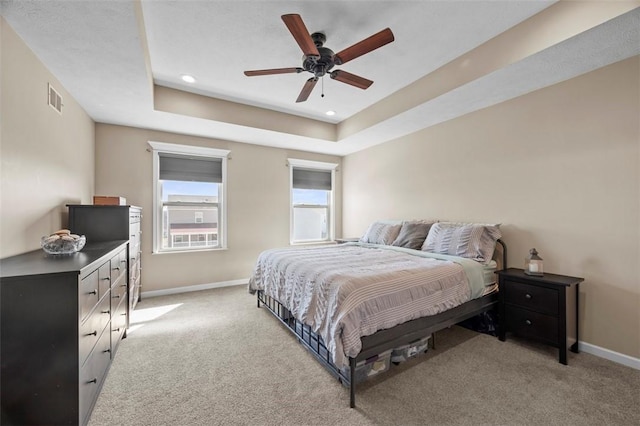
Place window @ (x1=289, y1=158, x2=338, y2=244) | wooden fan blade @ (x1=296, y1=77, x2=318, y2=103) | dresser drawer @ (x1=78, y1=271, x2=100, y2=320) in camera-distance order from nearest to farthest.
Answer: dresser drawer @ (x1=78, y1=271, x2=100, y2=320)
wooden fan blade @ (x1=296, y1=77, x2=318, y2=103)
window @ (x1=289, y1=158, x2=338, y2=244)

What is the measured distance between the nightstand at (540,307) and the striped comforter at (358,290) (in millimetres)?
320

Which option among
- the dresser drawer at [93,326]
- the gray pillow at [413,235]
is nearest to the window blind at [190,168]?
the dresser drawer at [93,326]

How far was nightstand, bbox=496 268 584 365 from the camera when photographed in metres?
2.26

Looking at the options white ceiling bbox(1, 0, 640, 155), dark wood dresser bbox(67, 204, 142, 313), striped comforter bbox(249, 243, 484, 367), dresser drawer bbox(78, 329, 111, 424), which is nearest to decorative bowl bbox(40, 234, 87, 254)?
dresser drawer bbox(78, 329, 111, 424)

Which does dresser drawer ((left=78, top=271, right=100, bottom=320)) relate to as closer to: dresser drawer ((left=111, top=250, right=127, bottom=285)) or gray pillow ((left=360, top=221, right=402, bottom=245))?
dresser drawer ((left=111, top=250, right=127, bottom=285))

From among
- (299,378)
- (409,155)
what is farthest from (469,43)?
(299,378)

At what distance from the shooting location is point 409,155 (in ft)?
14.0

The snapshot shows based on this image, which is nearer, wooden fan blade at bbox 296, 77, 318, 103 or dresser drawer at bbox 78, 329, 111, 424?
dresser drawer at bbox 78, 329, 111, 424

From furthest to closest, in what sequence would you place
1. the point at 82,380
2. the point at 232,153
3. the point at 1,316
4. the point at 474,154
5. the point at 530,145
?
the point at 232,153 < the point at 474,154 < the point at 530,145 < the point at 82,380 < the point at 1,316

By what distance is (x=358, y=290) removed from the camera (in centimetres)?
191

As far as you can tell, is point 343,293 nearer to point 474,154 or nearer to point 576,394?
point 576,394

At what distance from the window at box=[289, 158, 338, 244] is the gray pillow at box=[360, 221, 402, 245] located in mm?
1553

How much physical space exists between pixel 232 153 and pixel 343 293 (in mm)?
3561

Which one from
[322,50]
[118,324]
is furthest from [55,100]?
[322,50]
